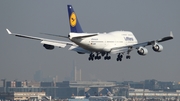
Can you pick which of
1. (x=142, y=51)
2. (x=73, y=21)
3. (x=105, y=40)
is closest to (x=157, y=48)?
(x=142, y=51)

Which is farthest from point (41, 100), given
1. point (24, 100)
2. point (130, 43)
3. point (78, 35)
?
point (78, 35)

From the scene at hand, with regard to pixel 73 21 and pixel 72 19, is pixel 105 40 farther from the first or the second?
pixel 72 19

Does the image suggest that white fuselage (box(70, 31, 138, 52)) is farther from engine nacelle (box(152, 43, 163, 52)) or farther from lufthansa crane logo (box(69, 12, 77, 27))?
engine nacelle (box(152, 43, 163, 52))

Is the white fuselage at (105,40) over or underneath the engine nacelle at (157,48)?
over

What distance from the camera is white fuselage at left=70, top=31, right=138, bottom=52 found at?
10219 cm

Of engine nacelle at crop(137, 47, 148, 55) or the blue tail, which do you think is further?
engine nacelle at crop(137, 47, 148, 55)

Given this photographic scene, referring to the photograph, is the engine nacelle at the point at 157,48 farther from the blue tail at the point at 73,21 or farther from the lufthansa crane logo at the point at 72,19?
the lufthansa crane logo at the point at 72,19

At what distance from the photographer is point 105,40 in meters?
107

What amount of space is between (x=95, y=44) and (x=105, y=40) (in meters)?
3.07

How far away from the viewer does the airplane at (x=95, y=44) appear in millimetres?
101250

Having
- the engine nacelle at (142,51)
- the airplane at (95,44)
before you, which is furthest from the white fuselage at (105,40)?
the engine nacelle at (142,51)

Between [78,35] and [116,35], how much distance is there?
14.4 metres

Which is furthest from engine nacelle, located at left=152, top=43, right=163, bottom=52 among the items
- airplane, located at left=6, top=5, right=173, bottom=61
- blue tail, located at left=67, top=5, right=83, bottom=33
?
blue tail, located at left=67, top=5, right=83, bottom=33

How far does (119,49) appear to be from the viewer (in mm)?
106375
